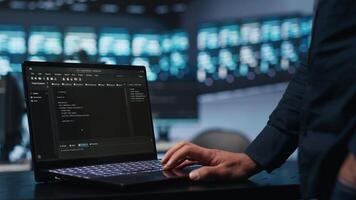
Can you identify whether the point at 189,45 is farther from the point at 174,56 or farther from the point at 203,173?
the point at 203,173

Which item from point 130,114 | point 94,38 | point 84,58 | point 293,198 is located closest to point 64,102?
point 130,114

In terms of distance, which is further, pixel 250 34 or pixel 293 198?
pixel 250 34

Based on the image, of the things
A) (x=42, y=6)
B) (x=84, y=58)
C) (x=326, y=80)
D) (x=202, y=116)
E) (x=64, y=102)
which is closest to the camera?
(x=326, y=80)

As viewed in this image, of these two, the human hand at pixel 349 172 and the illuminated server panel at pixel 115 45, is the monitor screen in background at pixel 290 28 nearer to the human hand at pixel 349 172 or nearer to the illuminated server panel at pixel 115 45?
the illuminated server panel at pixel 115 45

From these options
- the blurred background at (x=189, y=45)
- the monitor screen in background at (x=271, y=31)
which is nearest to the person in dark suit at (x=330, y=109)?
the blurred background at (x=189, y=45)

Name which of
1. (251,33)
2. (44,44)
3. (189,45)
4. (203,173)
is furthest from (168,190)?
(251,33)

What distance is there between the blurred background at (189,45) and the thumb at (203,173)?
2730 millimetres

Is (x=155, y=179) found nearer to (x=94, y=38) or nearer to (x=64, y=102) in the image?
(x=64, y=102)

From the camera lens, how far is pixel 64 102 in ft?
3.24

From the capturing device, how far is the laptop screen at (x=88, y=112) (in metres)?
0.95

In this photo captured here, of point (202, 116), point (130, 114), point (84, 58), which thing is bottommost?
point (202, 116)

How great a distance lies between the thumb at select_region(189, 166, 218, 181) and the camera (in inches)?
34.3

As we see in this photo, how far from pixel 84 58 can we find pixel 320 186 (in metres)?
1.75

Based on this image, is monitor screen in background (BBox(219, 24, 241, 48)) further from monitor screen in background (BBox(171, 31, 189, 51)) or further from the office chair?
the office chair
